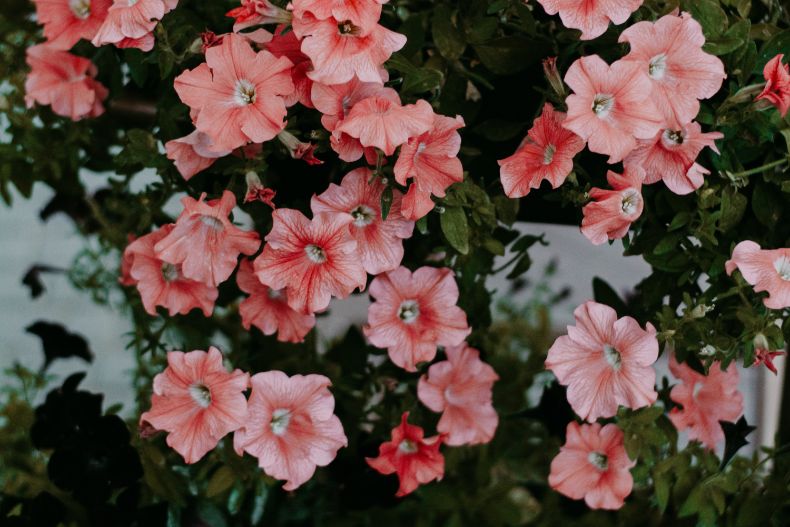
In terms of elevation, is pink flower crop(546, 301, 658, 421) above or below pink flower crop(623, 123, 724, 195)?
below

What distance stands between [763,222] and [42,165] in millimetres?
690

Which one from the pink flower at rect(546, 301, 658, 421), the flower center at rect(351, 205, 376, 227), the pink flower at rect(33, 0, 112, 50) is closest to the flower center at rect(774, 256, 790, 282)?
the pink flower at rect(546, 301, 658, 421)

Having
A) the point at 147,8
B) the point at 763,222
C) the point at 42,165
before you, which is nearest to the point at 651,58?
the point at 763,222

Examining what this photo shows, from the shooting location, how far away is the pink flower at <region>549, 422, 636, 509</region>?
77 cm

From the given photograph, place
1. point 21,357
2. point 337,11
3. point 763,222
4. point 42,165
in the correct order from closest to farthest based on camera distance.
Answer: point 337,11
point 763,222
point 42,165
point 21,357

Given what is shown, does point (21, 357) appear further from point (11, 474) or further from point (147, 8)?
point (147, 8)

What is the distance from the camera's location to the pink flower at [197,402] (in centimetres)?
68

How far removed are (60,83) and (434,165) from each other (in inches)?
15.8

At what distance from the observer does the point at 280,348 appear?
1.02 m

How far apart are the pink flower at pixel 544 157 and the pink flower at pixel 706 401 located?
0.28 m

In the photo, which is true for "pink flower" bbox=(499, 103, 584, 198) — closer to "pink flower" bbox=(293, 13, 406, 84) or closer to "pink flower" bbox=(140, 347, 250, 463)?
"pink flower" bbox=(293, 13, 406, 84)

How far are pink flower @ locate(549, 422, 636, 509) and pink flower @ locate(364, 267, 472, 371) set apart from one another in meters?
0.14

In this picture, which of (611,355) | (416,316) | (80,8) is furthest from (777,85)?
(80,8)

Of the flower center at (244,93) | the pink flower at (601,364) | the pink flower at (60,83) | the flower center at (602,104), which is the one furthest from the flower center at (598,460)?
the pink flower at (60,83)
